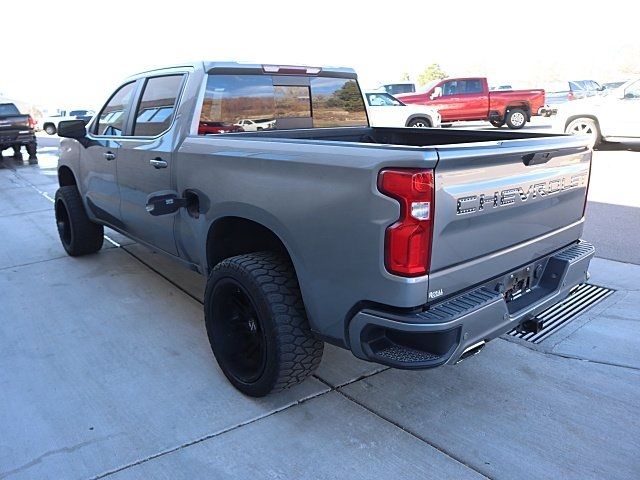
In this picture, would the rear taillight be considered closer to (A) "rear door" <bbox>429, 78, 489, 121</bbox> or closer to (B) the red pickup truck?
(B) the red pickup truck

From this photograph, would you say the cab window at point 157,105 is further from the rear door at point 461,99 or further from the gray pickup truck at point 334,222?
the rear door at point 461,99

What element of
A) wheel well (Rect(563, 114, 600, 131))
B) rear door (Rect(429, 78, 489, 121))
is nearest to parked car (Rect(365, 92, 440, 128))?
rear door (Rect(429, 78, 489, 121))

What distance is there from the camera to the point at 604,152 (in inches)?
496

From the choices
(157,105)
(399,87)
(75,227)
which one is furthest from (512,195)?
(399,87)

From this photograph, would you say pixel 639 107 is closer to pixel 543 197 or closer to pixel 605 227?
pixel 605 227

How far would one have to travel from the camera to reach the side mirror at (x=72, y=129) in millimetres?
4859

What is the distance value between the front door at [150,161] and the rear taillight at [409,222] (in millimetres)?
1943

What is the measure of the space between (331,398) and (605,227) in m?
4.70

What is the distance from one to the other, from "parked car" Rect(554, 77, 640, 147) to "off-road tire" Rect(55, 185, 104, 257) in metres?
10.4

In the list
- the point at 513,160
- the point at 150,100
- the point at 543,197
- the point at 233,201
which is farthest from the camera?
the point at 150,100

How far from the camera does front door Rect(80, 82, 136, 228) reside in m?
4.54

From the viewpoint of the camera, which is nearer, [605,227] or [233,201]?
[233,201]

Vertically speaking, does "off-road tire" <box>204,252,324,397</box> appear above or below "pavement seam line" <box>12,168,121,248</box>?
above

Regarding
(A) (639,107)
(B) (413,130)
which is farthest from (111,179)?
(A) (639,107)
